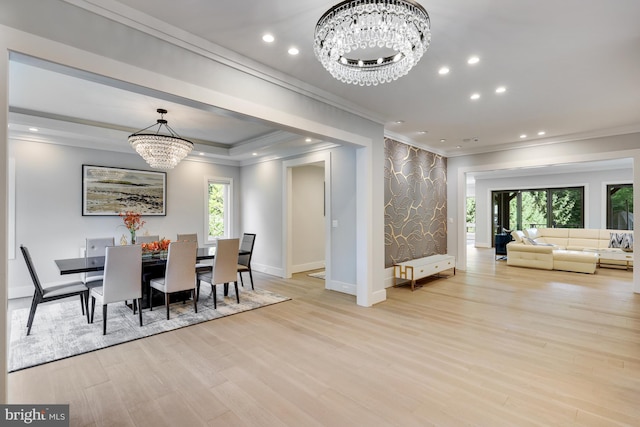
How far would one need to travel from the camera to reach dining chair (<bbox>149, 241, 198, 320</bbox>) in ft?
12.2

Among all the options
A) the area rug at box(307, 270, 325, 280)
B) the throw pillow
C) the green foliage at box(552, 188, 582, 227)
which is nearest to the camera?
the area rug at box(307, 270, 325, 280)

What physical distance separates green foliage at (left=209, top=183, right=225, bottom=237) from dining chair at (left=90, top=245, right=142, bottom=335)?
11.9 ft

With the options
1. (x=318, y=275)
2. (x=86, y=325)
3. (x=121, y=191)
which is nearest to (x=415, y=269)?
(x=318, y=275)

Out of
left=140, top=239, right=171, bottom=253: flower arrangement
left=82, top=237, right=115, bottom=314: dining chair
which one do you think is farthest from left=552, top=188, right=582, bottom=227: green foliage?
left=82, top=237, right=115, bottom=314: dining chair

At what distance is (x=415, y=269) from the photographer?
507 cm

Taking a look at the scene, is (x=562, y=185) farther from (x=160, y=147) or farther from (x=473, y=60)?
(x=160, y=147)

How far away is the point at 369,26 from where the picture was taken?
167 cm

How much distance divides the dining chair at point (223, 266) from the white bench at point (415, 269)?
2747 mm

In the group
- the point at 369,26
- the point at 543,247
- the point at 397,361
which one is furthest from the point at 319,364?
the point at 543,247

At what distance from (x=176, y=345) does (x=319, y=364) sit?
4.94 feet

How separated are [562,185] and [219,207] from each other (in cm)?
1061

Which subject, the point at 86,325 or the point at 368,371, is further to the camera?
the point at 86,325

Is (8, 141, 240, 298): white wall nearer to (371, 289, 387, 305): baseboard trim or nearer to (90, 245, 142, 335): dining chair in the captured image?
(90, 245, 142, 335): dining chair

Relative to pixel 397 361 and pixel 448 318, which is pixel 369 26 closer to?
pixel 397 361
